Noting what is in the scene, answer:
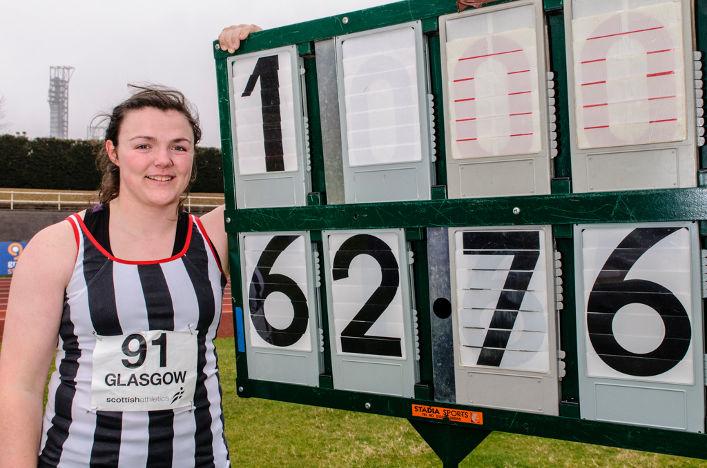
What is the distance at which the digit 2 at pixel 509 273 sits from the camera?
216 centimetres

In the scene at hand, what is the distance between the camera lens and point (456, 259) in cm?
227

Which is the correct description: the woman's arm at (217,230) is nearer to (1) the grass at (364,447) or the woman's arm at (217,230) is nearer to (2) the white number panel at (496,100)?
(2) the white number panel at (496,100)

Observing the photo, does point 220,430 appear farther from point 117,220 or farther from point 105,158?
point 105,158

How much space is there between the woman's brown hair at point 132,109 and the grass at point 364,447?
6.98 feet

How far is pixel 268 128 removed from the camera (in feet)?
8.69

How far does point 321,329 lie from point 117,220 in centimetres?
94

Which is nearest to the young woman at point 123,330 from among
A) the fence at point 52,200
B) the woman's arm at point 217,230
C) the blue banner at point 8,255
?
the woman's arm at point 217,230

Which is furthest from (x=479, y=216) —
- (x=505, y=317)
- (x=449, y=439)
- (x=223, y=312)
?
(x=223, y=312)

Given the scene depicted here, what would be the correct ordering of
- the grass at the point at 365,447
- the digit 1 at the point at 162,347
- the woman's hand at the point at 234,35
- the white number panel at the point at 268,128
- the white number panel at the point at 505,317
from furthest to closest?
the grass at the point at 365,447, the woman's hand at the point at 234,35, the white number panel at the point at 268,128, the white number panel at the point at 505,317, the digit 1 at the point at 162,347

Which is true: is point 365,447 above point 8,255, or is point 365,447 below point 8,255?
below

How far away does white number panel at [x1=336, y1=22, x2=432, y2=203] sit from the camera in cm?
231

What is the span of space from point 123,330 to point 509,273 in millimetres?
1317

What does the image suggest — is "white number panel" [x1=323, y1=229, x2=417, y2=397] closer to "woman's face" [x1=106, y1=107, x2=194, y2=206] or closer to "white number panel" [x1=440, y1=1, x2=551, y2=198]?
"white number panel" [x1=440, y1=1, x2=551, y2=198]

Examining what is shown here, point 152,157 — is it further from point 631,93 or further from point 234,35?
point 631,93
